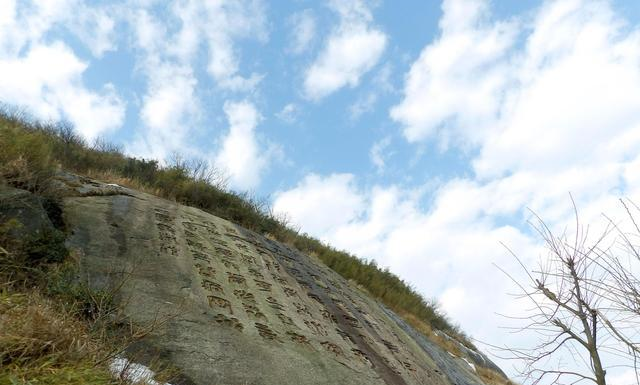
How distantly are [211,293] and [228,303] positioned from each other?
210 mm

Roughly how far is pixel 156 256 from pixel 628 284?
458 cm

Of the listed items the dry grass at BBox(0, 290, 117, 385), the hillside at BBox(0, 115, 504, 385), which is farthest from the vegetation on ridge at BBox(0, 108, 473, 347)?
the dry grass at BBox(0, 290, 117, 385)

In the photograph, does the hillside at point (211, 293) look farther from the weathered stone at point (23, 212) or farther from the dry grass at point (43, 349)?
the dry grass at point (43, 349)

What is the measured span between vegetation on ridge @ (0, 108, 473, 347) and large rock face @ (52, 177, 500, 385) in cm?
94

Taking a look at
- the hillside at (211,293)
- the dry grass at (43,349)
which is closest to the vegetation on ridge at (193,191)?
the hillside at (211,293)

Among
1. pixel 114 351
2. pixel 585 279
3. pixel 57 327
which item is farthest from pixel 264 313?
pixel 585 279

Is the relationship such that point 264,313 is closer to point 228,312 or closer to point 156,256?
point 228,312

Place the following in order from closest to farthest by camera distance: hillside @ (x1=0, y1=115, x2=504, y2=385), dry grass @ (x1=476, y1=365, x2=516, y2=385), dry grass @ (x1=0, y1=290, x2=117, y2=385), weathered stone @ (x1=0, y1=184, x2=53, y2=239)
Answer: dry grass @ (x1=0, y1=290, x2=117, y2=385) < hillside @ (x1=0, y1=115, x2=504, y2=385) < weathered stone @ (x1=0, y1=184, x2=53, y2=239) < dry grass @ (x1=476, y1=365, x2=516, y2=385)

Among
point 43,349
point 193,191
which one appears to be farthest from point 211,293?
point 193,191

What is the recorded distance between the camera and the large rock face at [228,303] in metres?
4.66

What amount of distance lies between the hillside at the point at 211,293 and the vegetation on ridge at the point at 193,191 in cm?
10

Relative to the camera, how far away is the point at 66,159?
1088cm

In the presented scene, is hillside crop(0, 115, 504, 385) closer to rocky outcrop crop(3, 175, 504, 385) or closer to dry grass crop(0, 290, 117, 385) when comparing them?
rocky outcrop crop(3, 175, 504, 385)

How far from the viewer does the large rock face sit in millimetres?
4656
